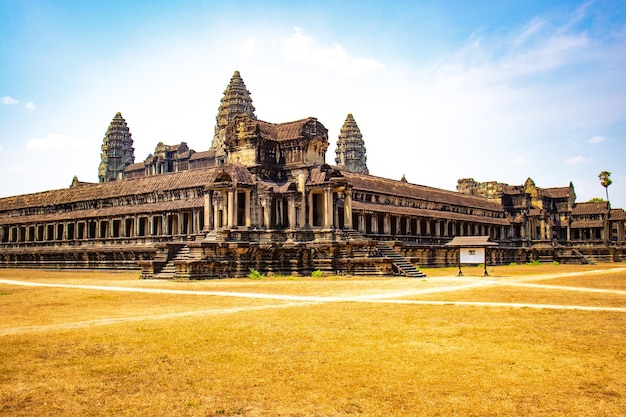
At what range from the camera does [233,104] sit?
9450 centimetres

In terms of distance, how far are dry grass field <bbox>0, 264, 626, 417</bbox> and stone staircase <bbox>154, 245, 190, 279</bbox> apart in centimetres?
1668

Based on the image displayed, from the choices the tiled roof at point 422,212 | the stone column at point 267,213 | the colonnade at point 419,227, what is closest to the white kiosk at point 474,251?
the stone column at point 267,213

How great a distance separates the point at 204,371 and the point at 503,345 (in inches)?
248

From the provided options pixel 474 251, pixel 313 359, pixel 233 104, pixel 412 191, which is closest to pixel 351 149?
pixel 233 104

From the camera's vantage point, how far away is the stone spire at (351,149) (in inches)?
4407

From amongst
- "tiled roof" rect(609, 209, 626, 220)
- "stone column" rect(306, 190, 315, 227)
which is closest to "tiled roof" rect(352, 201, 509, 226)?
"stone column" rect(306, 190, 315, 227)

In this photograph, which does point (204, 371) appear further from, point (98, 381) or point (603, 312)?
point (603, 312)

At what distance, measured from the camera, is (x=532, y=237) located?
8588cm

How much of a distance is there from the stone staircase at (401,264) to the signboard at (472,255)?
4.21 metres

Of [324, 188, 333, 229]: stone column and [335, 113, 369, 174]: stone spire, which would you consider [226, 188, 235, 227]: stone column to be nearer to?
[324, 188, 333, 229]: stone column

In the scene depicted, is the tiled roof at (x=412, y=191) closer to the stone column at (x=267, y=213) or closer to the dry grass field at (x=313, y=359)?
the stone column at (x=267, y=213)

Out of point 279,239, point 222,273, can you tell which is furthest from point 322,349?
point 279,239

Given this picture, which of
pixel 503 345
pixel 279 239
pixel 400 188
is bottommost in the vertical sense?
pixel 503 345

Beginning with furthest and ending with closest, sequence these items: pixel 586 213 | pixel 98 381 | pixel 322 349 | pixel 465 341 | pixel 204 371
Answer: pixel 586 213 → pixel 465 341 → pixel 322 349 → pixel 204 371 → pixel 98 381
